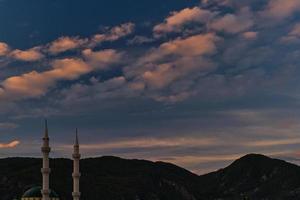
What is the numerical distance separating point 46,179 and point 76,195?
11080 mm

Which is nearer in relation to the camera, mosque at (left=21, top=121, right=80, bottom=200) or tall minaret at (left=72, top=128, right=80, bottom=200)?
mosque at (left=21, top=121, right=80, bottom=200)

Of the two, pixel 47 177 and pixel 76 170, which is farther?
pixel 76 170

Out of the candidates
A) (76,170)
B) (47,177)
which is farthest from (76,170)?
(47,177)

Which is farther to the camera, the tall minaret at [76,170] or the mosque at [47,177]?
the tall minaret at [76,170]

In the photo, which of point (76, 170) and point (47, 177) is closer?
point (47, 177)

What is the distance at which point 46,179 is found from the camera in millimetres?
133875

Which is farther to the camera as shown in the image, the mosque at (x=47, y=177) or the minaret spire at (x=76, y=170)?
the minaret spire at (x=76, y=170)

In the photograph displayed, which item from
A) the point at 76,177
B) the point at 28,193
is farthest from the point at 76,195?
the point at 28,193

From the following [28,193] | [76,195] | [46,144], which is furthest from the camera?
[28,193]

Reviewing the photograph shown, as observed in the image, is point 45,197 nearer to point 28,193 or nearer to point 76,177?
point 76,177

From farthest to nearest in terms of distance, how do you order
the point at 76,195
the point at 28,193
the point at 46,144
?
the point at 28,193 < the point at 76,195 < the point at 46,144

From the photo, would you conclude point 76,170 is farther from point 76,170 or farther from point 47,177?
point 47,177

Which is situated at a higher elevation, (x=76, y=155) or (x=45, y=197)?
(x=76, y=155)

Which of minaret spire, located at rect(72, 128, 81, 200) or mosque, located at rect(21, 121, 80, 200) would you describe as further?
minaret spire, located at rect(72, 128, 81, 200)
